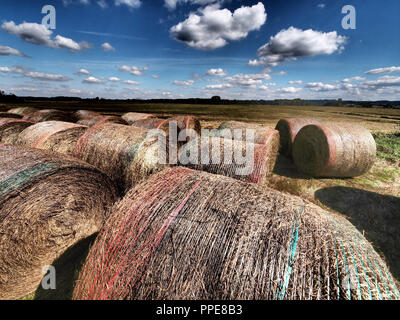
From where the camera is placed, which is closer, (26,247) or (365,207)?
(26,247)

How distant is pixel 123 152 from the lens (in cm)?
544

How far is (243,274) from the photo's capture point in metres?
1.90

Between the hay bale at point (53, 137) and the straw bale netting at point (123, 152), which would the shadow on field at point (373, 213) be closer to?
the straw bale netting at point (123, 152)

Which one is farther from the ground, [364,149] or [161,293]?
[364,149]

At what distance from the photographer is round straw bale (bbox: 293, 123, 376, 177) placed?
310 inches

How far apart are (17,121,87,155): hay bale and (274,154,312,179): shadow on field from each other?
27.4 feet

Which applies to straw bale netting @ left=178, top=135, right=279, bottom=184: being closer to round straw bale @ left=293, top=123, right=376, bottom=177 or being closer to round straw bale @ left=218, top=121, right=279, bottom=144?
round straw bale @ left=218, top=121, right=279, bottom=144

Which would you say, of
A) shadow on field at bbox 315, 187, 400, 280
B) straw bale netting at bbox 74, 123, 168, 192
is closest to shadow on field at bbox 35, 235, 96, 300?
straw bale netting at bbox 74, 123, 168, 192

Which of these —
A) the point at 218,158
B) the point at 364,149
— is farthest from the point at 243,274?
the point at 364,149

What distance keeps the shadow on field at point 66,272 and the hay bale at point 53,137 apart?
128 inches

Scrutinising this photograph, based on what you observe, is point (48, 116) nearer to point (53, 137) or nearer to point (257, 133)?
point (53, 137)

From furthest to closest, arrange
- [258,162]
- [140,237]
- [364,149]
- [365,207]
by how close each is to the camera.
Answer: [364,149], [365,207], [258,162], [140,237]
